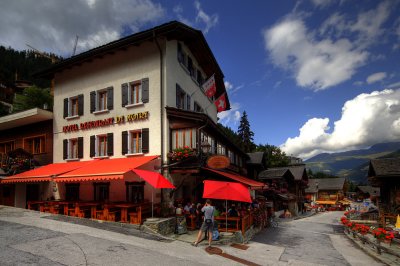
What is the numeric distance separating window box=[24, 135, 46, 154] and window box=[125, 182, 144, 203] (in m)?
9.75

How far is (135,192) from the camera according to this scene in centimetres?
1761

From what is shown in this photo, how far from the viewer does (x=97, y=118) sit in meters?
20.2

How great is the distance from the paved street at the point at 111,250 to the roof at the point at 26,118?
30.0 ft

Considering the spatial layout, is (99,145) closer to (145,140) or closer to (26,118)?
(145,140)

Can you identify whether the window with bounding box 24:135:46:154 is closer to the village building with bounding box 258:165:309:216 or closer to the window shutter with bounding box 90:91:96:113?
the window shutter with bounding box 90:91:96:113

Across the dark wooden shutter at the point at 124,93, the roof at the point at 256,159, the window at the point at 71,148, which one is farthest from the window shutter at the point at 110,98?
the roof at the point at 256,159

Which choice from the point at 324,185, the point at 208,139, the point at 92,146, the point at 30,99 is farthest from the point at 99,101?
the point at 324,185

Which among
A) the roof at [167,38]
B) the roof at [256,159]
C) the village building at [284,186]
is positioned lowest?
the village building at [284,186]

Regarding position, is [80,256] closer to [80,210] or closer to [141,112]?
[80,210]

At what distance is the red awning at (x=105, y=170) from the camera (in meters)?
14.4

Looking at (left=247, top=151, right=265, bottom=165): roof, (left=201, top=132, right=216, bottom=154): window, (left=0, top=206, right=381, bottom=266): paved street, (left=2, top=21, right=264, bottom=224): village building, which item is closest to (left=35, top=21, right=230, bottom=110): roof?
(left=2, top=21, right=264, bottom=224): village building

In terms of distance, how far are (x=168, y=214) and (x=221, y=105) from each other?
10.3 metres

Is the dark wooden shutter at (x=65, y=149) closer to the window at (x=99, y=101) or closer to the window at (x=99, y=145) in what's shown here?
the window at (x=99, y=145)

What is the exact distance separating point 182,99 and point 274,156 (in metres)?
52.0
